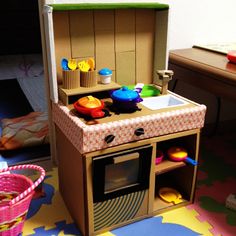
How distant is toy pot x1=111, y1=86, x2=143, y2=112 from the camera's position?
1094 millimetres

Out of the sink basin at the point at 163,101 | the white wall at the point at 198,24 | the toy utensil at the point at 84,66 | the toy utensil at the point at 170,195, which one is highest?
the white wall at the point at 198,24

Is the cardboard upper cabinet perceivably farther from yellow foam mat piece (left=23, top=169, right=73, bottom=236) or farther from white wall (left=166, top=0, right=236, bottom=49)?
yellow foam mat piece (left=23, top=169, right=73, bottom=236)

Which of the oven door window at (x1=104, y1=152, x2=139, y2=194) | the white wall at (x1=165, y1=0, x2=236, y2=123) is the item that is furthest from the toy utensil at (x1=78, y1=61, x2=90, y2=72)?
the white wall at (x1=165, y1=0, x2=236, y2=123)

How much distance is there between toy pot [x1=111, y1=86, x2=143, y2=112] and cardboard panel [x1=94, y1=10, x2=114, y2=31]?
1.01 feet

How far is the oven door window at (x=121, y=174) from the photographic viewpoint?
1111 millimetres

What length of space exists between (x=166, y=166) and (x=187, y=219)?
214 millimetres

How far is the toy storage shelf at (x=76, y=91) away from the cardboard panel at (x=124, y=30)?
21cm

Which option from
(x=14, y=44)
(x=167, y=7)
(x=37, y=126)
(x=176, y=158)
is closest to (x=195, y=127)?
(x=176, y=158)

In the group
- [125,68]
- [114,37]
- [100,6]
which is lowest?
[125,68]

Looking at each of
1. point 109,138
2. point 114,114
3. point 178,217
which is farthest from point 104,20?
point 178,217

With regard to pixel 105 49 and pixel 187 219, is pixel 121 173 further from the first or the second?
pixel 105 49

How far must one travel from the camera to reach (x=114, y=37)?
1323mm

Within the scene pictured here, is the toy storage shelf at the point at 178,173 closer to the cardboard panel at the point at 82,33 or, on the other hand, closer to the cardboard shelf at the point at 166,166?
the cardboard shelf at the point at 166,166

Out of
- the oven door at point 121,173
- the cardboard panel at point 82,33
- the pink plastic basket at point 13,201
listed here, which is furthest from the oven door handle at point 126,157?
the cardboard panel at point 82,33
